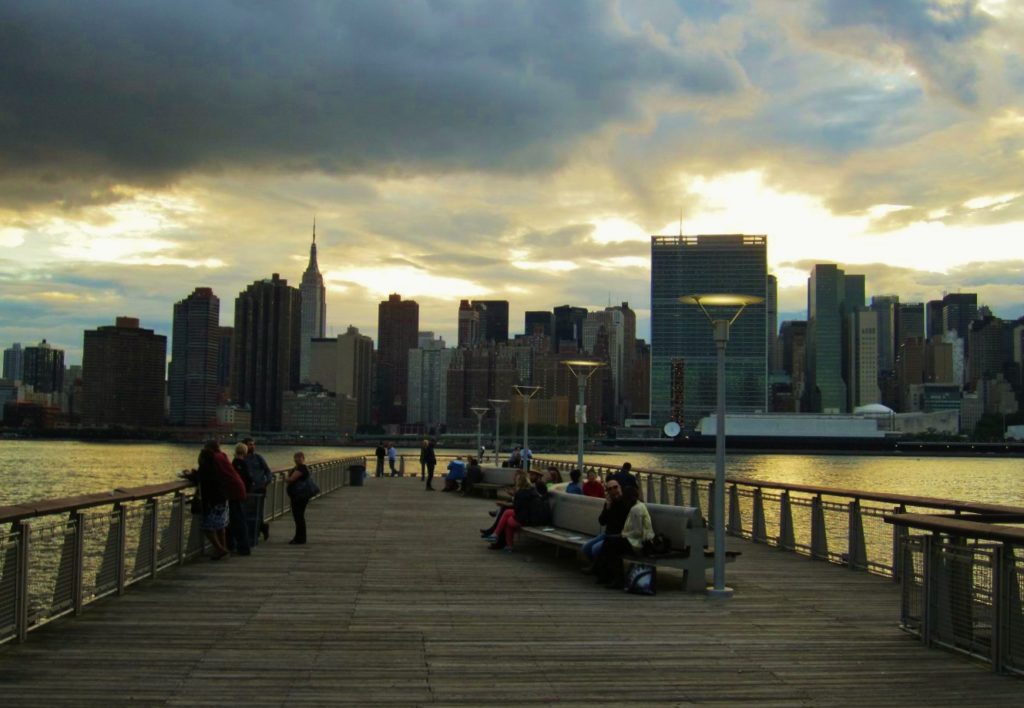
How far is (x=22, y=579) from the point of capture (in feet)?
27.3

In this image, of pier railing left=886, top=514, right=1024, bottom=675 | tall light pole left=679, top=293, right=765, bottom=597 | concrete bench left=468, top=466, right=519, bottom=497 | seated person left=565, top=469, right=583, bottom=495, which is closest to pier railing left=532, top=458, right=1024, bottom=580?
Result: pier railing left=886, top=514, right=1024, bottom=675

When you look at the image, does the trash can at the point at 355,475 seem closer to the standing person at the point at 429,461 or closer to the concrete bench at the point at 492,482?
the standing person at the point at 429,461

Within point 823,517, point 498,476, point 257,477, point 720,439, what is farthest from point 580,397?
point 720,439

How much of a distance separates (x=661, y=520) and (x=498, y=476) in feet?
61.3

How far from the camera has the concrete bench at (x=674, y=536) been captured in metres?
12.0

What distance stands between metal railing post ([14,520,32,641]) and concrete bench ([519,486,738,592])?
6.18 metres

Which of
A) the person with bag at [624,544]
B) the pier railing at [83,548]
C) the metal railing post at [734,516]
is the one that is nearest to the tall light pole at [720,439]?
the person with bag at [624,544]

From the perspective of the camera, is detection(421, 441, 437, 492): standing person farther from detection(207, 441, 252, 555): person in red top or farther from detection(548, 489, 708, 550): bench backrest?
detection(207, 441, 252, 555): person in red top

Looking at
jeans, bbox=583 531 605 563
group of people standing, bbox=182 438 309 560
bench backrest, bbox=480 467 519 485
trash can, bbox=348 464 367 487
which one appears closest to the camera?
jeans, bbox=583 531 605 563

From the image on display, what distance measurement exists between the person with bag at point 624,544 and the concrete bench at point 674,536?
0.41ft

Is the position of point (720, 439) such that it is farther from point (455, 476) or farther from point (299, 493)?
point (455, 476)

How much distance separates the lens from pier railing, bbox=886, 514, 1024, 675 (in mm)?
7828

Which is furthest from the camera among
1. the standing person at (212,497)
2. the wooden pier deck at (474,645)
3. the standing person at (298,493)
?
the standing person at (298,493)

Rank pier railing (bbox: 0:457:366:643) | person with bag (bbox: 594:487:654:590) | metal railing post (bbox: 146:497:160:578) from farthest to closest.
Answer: person with bag (bbox: 594:487:654:590) < metal railing post (bbox: 146:497:160:578) < pier railing (bbox: 0:457:366:643)
